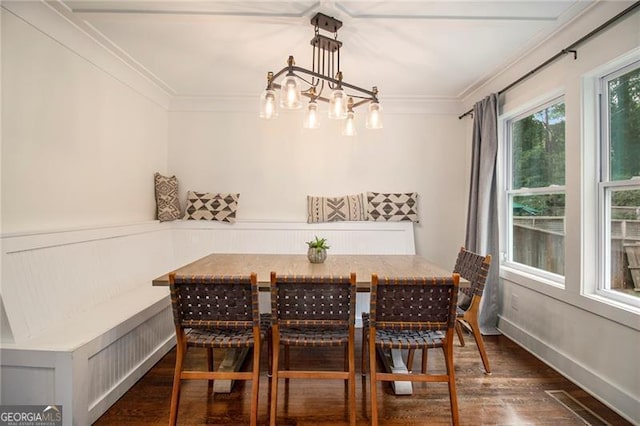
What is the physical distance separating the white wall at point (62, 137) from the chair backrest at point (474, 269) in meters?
2.77

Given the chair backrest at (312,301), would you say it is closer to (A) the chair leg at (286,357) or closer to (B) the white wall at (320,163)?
(A) the chair leg at (286,357)

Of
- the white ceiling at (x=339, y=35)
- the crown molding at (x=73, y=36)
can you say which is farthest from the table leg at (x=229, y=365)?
the crown molding at (x=73, y=36)

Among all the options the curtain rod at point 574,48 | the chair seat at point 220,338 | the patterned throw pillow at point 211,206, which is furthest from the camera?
the patterned throw pillow at point 211,206

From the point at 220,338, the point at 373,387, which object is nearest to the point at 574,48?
the point at 373,387

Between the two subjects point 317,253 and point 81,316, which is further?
point 317,253

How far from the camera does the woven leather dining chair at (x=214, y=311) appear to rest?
1639 millimetres

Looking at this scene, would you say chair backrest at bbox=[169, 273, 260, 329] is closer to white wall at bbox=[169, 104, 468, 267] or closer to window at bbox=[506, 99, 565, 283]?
white wall at bbox=[169, 104, 468, 267]

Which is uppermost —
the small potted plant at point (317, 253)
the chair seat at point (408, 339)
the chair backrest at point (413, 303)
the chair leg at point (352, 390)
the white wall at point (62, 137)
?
the white wall at point (62, 137)

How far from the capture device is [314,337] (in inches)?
70.2

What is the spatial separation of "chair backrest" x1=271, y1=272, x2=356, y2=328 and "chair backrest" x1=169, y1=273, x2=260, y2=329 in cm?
12

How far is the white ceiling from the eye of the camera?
210 centimetres

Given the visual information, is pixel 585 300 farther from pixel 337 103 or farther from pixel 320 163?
pixel 320 163

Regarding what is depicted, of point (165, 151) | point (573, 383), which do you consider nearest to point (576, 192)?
point (573, 383)

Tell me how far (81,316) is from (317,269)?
1.55 metres
